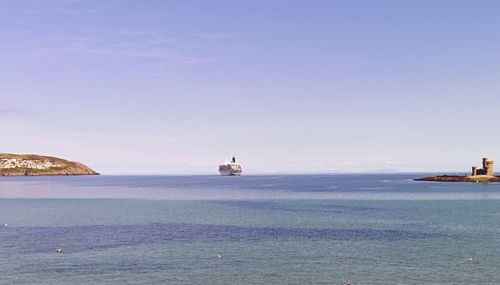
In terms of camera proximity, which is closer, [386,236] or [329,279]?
[329,279]

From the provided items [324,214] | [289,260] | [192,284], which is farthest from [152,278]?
[324,214]

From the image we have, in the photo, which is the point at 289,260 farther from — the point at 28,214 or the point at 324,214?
the point at 28,214

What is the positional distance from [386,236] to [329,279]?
99.5 ft

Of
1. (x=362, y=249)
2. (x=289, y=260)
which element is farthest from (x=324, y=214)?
(x=289, y=260)

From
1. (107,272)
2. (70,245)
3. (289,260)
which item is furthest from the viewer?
(70,245)

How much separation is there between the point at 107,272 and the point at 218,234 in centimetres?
2897

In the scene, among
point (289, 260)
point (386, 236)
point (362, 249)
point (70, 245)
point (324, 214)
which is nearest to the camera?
point (289, 260)

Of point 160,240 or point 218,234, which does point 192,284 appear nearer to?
point 160,240

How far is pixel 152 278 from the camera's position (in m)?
50.8

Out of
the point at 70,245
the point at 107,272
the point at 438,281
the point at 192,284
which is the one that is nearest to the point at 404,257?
the point at 438,281

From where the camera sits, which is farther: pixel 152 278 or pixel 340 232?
pixel 340 232

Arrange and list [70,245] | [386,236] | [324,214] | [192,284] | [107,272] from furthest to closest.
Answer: [324,214] < [386,236] < [70,245] < [107,272] < [192,284]

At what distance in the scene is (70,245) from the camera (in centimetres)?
7019

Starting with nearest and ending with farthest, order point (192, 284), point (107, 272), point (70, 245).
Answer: point (192, 284) → point (107, 272) → point (70, 245)
